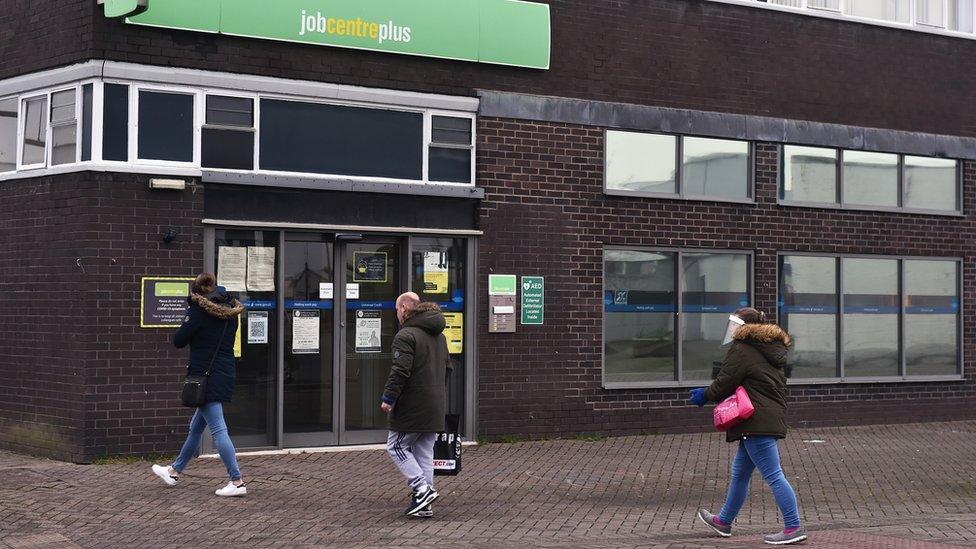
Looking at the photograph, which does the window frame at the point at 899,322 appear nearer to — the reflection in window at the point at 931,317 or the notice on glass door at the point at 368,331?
the reflection in window at the point at 931,317

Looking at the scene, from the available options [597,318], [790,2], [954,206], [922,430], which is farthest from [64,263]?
[954,206]

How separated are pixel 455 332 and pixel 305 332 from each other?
5.91ft

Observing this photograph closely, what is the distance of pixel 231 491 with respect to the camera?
10742mm

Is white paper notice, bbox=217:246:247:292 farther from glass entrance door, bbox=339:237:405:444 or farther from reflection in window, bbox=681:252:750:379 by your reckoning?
reflection in window, bbox=681:252:750:379

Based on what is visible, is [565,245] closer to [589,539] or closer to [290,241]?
[290,241]

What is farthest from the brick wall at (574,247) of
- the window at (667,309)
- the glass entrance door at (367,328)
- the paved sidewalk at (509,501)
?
the glass entrance door at (367,328)

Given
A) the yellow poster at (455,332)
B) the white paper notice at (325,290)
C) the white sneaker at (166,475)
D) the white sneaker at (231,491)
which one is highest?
the white paper notice at (325,290)

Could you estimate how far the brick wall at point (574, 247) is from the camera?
48.2 feet

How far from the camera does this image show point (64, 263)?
1265 centimetres

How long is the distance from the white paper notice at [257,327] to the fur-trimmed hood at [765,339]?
5711 millimetres

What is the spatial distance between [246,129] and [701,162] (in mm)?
5904

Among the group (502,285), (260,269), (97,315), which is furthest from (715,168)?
(97,315)

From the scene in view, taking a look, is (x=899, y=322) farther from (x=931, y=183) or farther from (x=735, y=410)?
(x=735, y=410)

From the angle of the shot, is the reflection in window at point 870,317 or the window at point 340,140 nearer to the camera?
the window at point 340,140
